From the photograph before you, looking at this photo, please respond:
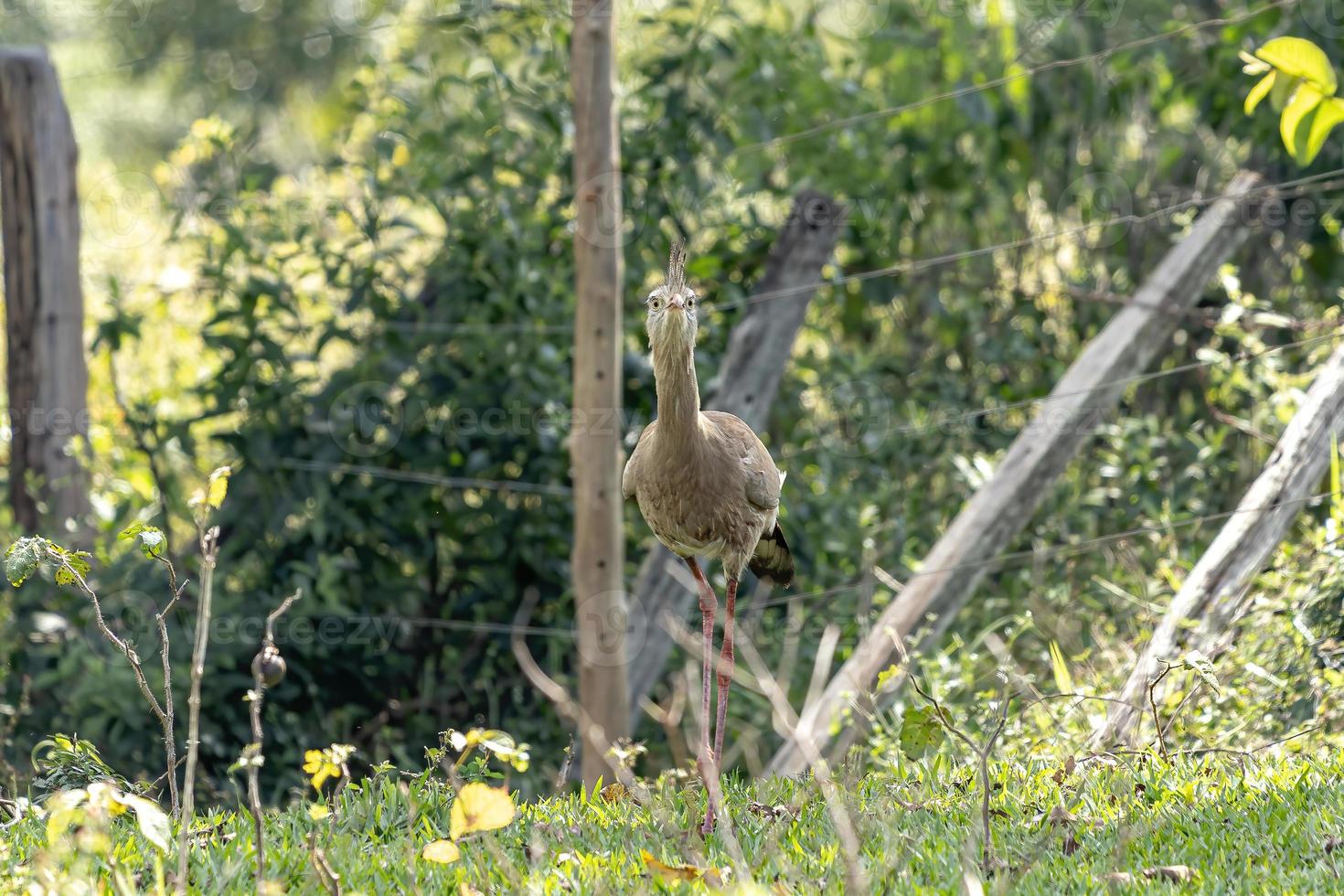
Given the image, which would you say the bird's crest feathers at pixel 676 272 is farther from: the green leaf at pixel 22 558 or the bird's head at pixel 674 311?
the green leaf at pixel 22 558

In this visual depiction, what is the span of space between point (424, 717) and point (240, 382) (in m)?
1.72

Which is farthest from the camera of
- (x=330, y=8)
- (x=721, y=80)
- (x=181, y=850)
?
(x=330, y=8)

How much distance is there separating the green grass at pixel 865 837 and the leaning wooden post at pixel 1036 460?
93cm

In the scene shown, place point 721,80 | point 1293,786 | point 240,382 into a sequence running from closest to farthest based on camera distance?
1. point 1293,786
2. point 240,382
3. point 721,80

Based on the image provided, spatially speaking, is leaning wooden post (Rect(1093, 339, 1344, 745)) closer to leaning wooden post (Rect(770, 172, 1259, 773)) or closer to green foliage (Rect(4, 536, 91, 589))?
leaning wooden post (Rect(770, 172, 1259, 773))

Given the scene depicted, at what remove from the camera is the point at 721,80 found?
651 centimetres

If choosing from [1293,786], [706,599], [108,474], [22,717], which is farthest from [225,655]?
[1293,786]

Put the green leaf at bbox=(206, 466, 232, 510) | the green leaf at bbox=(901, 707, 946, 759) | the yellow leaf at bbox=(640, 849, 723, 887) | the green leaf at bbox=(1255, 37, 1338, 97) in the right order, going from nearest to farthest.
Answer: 1. the yellow leaf at bbox=(640, 849, 723, 887)
2. the green leaf at bbox=(206, 466, 232, 510)
3. the green leaf at bbox=(901, 707, 946, 759)
4. the green leaf at bbox=(1255, 37, 1338, 97)

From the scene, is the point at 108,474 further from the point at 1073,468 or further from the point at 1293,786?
the point at 1293,786

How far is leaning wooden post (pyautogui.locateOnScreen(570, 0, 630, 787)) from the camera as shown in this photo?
4.96 m

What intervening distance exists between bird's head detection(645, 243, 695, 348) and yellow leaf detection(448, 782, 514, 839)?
53.3 inches

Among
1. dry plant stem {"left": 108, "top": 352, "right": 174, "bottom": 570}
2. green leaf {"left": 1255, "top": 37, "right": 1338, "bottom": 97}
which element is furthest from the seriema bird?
dry plant stem {"left": 108, "top": 352, "right": 174, "bottom": 570}

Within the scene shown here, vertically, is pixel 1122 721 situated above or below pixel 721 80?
below

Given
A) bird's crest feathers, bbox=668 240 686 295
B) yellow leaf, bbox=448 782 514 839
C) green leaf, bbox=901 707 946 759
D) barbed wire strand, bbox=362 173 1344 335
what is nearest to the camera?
yellow leaf, bbox=448 782 514 839
